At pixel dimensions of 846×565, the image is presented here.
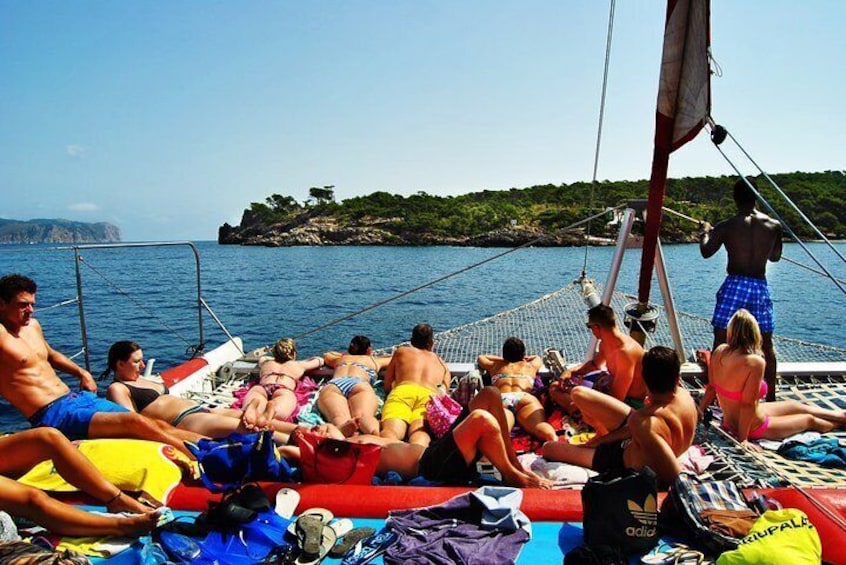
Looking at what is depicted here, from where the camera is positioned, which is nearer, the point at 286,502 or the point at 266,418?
the point at 286,502

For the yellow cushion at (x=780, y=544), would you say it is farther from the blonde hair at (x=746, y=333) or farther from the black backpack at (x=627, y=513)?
the blonde hair at (x=746, y=333)

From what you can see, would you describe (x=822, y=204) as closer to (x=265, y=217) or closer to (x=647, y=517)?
(x=647, y=517)

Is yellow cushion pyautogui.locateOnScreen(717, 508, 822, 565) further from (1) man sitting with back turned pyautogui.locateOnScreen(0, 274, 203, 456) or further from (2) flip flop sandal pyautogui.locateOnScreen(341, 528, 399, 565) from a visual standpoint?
(1) man sitting with back turned pyautogui.locateOnScreen(0, 274, 203, 456)

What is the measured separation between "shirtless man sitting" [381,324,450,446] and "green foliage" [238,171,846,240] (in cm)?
5180

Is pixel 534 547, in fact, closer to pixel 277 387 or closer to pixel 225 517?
pixel 225 517

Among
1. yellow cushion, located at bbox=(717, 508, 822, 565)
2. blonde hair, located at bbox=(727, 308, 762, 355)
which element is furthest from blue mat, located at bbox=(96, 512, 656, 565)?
blonde hair, located at bbox=(727, 308, 762, 355)

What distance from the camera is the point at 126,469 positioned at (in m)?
3.16

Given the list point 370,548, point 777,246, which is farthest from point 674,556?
point 777,246

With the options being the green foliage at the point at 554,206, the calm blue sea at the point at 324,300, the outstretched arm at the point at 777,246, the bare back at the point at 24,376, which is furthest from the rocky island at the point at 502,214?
the bare back at the point at 24,376

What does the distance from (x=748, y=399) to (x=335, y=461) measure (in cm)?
304

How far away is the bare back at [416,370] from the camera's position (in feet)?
16.6

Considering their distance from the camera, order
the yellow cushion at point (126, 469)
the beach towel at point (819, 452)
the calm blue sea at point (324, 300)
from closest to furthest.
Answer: the yellow cushion at point (126, 469) → the beach towel at point (819, 452) → the calm blue sea at point (324, 300)

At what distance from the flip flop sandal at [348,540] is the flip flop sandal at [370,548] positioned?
0.07ft

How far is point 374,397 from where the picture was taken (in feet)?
16.3
